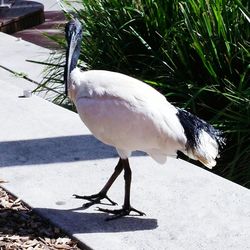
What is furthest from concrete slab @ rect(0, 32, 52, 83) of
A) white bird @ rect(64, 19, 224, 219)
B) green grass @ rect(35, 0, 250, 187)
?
white bird @ rect(64, 19, 224, 219)

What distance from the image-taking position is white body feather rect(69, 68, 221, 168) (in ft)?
13.0

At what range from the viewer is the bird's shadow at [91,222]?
13.4 ft

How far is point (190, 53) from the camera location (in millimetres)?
5734

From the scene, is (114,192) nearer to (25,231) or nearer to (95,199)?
(95,199)

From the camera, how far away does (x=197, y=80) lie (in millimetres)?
5680

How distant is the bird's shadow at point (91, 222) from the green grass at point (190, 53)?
4.09 ft

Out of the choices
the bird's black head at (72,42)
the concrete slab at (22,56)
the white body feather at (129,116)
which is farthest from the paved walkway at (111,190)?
the concrete slab at (22,56)

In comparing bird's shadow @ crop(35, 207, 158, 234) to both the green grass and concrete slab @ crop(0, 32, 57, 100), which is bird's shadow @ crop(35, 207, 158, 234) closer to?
the green grass

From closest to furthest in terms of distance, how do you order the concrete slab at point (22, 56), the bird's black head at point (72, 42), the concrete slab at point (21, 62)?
the bird's black head at point (72, 42) < the concrete slab at point (21, 62) < the concrete slab at point (22, 56)

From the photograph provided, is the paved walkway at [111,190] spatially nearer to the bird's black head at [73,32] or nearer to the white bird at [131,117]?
the white bird at [131,117]

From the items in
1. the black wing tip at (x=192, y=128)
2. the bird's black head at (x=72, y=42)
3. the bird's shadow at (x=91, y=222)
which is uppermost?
the bird's black head at (x=72, y=42)

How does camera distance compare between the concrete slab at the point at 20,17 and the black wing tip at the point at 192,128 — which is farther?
the concrete slab at the point at 20,17

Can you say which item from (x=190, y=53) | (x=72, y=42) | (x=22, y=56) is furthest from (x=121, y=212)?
(x=22, y=56)

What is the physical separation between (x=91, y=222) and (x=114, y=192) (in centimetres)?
47
